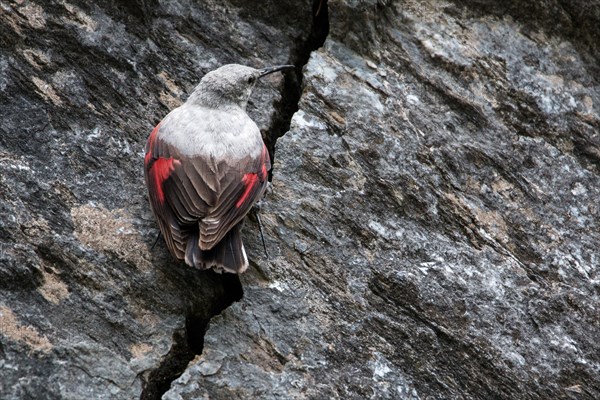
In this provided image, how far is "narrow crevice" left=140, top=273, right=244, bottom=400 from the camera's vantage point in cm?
446

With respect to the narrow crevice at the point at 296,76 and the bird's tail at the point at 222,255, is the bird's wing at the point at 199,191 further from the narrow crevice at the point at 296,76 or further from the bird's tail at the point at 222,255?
the narrow crevice at the point at 296,76

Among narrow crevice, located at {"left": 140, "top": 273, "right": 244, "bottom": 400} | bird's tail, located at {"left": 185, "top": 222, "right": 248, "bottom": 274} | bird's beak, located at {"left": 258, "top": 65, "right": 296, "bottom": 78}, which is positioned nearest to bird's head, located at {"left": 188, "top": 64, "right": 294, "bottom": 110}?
bird's beak, located at {"left": 258, "top": 65, "right": 296, "bottom": 78}

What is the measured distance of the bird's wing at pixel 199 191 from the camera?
464cm

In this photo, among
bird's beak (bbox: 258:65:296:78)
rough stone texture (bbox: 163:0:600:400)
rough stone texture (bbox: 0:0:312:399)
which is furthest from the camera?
bird's beak (bbox: 258:65:296:78)

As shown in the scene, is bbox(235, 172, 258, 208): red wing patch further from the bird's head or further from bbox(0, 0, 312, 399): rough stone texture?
the bird's head

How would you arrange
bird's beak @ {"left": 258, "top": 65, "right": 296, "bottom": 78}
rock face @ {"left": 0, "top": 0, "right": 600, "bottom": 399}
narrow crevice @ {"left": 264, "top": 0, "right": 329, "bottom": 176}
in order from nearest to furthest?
rock face @ {"left": 0, "top": 0, "right": 600, "bottom": 399} < bird's beak @ {"left": 258, "top": 65, "right": 296, "bottom": 78} < narrow crevice @ {"left": 264, "top": 0, "right": 329, "bottom": 176}

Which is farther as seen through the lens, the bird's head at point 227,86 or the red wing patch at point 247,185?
the bird's head at point 227,86

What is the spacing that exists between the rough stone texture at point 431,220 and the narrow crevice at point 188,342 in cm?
12

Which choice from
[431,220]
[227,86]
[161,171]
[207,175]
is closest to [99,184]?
[161,171]

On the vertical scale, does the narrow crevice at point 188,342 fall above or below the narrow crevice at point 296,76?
below

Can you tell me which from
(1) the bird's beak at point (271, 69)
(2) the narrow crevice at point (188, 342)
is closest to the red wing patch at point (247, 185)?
(2) the narrow crevice at point (188, 342)

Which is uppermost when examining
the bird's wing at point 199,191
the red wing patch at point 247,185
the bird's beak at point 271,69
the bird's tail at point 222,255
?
the bird's beak at point 271,69

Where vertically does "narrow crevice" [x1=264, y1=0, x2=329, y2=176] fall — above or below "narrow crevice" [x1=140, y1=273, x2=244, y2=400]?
above

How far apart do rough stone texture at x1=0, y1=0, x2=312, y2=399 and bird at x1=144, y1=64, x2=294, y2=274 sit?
276mm
